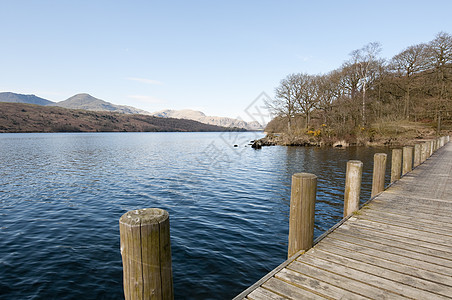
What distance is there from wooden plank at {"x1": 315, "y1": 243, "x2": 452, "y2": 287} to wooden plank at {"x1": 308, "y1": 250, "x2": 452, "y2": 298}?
80mm

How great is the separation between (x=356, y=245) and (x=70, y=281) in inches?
229

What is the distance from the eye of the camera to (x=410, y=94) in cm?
4650

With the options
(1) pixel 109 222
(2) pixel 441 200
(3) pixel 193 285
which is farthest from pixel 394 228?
(1) pixel 109 222

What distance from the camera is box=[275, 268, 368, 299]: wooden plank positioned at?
274 cm

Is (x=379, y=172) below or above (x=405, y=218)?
above

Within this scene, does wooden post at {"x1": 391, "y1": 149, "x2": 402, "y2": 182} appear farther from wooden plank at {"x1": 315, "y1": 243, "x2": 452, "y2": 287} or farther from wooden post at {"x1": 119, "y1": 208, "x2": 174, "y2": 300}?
wooden post at {"x1": 119, "y1": 208, "x2": 174, "y2": 300}

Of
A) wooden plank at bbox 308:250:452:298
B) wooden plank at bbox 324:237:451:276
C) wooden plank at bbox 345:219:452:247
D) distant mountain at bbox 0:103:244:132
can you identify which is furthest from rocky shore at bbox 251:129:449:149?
distant mountain at bbox 0:103:244:132

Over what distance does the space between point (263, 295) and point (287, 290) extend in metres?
0.31

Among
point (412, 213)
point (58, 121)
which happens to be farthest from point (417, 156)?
point (58, 121)

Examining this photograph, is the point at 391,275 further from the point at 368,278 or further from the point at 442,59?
the point at 442,59

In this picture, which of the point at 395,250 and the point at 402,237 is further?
the point at 402,237

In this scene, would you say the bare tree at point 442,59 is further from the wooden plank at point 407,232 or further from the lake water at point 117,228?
the wooden plank at point 407,232

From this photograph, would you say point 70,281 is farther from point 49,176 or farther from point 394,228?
point 49,176

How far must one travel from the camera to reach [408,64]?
1847 inches
